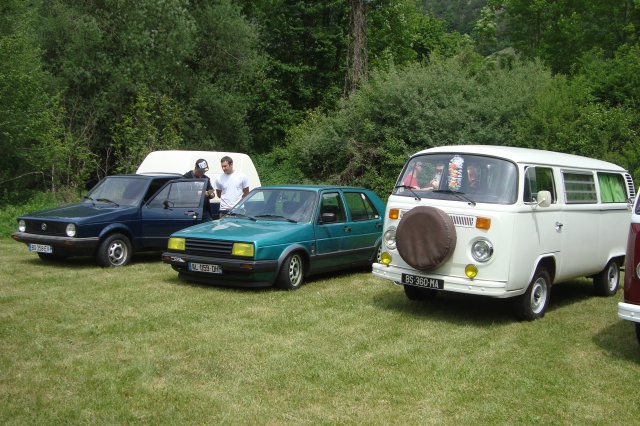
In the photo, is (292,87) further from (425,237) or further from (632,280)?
(632,280)

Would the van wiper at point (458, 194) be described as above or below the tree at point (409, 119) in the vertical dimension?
below

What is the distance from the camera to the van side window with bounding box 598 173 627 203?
9.88 m

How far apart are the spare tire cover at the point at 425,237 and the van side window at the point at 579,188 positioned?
218 centimetres

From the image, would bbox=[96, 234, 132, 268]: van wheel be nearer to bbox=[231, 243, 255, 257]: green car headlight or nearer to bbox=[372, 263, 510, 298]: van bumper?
bbox=[231, 243, 255, 257]: green car headlight

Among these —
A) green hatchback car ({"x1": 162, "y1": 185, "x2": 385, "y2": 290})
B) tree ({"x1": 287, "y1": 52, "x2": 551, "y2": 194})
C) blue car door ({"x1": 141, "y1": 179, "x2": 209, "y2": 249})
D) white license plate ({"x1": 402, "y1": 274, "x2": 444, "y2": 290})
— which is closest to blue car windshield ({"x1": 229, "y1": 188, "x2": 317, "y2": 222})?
green hatchback car ({"x1": 162, "y1": 185, "x2": 385, "y2": 290})

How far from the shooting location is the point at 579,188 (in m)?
9.28

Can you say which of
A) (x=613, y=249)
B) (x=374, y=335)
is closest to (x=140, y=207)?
(x=374, y=335)

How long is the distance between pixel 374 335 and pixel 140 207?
6.58 metres

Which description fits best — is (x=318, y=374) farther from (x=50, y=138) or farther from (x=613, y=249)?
(x=50, y=138)

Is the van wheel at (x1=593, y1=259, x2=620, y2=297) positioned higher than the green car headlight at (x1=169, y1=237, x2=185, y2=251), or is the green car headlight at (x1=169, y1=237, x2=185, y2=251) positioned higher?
the green car headlight at (x1=169, y1=237, x2=185, y2=251)

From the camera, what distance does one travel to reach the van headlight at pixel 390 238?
854 centimetres

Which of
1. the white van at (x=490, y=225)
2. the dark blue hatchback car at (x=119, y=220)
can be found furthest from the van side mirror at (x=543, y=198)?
the dark blue hatchback car at (x=119, y=220)

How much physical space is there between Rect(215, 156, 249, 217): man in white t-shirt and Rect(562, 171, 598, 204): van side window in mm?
6002

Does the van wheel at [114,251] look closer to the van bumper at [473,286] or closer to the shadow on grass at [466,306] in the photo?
the shadow on grass at [466,306]
